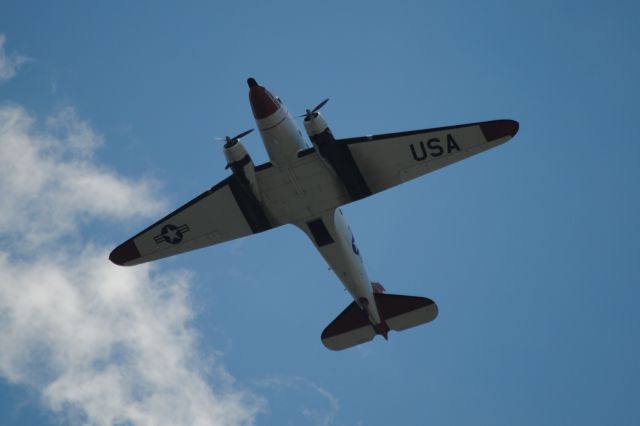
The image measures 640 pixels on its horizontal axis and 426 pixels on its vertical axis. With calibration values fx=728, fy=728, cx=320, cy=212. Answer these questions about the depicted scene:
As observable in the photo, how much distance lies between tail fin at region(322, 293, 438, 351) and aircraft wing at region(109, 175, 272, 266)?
751 centimetres

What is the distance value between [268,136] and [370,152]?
453 centimetres

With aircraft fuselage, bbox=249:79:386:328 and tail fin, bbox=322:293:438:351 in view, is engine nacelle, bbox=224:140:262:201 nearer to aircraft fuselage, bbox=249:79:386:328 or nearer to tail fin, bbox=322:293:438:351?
aircraft fuselage, bbox=249:79:386:328

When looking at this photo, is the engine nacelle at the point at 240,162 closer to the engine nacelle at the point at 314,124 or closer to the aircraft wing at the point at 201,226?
the aircraft wing at the point at 201,226

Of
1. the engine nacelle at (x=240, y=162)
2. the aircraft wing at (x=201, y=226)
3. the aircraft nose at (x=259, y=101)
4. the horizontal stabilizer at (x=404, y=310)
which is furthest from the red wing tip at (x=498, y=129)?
the aircraft wing at (x=201, y=226)

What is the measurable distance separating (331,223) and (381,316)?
6.71 metres

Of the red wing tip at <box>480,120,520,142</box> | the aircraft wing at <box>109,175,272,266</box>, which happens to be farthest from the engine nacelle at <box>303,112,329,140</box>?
the red wing tip at <box>480,120,520,142</box>

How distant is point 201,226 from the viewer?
1371 inches

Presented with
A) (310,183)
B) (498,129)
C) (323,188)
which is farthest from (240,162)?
(498,129)

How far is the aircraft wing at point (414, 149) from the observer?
30.5 metres

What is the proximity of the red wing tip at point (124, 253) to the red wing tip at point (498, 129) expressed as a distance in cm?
1733

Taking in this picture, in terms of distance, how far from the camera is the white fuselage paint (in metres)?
30.6

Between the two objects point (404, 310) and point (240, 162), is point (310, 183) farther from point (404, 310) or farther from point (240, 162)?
point (404, 310)

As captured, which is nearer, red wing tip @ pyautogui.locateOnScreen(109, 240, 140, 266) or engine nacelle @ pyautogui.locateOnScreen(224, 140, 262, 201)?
engine nacelle @ pyautogui.locateOnScreen(224, 140, 262, 201)

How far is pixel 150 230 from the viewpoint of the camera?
1373 inches
